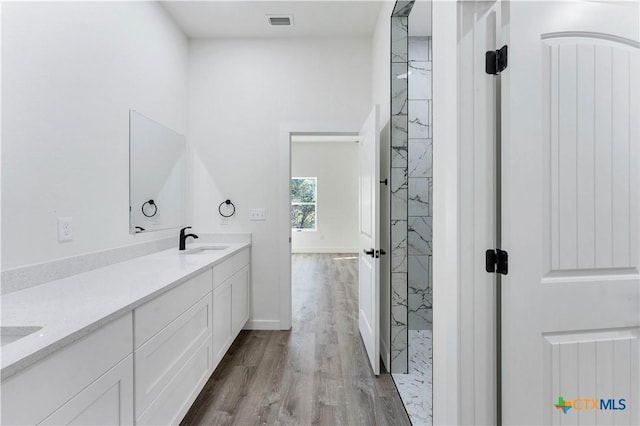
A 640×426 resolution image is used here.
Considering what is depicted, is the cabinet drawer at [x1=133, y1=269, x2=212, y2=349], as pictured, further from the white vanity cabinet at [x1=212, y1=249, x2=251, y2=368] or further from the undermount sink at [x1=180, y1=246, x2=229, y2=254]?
the undermount sink at [x1=180, y1=246, x2=229, y2=254]

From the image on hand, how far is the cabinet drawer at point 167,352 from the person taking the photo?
4.33ft

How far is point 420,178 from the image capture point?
314 centimetres

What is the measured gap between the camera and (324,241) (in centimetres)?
865

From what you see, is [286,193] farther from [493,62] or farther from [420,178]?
[493,62]

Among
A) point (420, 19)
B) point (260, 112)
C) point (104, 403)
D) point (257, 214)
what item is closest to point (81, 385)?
point (104, 403)

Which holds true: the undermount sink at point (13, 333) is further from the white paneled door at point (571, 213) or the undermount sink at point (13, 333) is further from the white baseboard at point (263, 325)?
the white baseboard at point (263, 325)

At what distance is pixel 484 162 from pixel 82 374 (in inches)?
59.1

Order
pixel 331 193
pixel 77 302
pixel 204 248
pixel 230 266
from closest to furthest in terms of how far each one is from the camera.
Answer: pixel 77 302
pixel 230 266
pixel 204 248
pixel 331 193

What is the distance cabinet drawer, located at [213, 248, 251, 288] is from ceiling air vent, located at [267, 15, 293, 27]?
6.88 ft

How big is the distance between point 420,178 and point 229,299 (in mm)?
2042

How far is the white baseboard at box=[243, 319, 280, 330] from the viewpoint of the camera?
3230mm

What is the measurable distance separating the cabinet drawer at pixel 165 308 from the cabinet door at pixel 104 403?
0.11m

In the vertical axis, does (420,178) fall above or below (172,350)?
above

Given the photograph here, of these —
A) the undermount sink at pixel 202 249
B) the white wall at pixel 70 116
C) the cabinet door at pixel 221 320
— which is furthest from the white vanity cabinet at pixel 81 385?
the undermount sink at pixel 202 249
